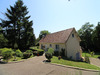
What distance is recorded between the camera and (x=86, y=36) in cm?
3959

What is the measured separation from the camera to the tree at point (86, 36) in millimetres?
37359

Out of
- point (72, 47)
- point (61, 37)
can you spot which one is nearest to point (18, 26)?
point (61, 37)

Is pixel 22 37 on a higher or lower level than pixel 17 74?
higher

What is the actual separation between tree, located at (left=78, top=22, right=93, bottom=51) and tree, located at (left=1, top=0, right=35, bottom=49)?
34749 millimetres

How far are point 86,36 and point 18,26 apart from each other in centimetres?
4215

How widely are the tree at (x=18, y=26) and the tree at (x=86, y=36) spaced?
34.7m

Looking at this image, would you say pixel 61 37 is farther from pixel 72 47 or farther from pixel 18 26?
pixel 18 26

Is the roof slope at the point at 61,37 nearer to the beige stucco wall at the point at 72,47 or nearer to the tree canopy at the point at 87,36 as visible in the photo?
the beige stucco wall at the point at 72,47

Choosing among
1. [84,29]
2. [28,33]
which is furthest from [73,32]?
[84,29]

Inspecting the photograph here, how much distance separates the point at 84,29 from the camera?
41.6 meters

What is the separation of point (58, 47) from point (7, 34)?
21041mm

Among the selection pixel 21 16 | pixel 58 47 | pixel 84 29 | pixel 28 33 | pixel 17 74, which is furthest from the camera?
pixel 84 29

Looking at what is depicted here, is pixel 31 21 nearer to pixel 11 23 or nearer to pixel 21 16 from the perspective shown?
pixel 21 16

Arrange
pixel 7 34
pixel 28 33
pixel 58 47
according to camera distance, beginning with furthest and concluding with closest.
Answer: pixel 28 33 < pixel 7 34 < pixel 58 47
